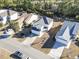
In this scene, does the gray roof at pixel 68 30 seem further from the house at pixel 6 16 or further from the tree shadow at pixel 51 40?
the house at pixel 6 16

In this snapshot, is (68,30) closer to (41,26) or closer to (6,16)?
(41,26)

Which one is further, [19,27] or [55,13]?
[55,13]

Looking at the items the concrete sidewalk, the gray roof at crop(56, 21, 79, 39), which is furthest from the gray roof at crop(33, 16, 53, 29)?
the concrete sidewalk

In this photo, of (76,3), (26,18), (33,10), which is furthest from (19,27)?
(76,3)

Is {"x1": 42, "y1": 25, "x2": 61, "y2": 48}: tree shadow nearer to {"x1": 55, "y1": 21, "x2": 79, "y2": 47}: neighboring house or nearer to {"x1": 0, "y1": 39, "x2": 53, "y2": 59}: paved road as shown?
{"x1": 55, "y1": 21, "x2": 79, "y2": 47}: neighboring house

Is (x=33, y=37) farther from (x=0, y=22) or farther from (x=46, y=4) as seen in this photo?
(x=46, y=4)

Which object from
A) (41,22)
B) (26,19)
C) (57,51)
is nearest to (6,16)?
(26,19)

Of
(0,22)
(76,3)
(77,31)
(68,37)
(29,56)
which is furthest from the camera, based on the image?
(76,3)
